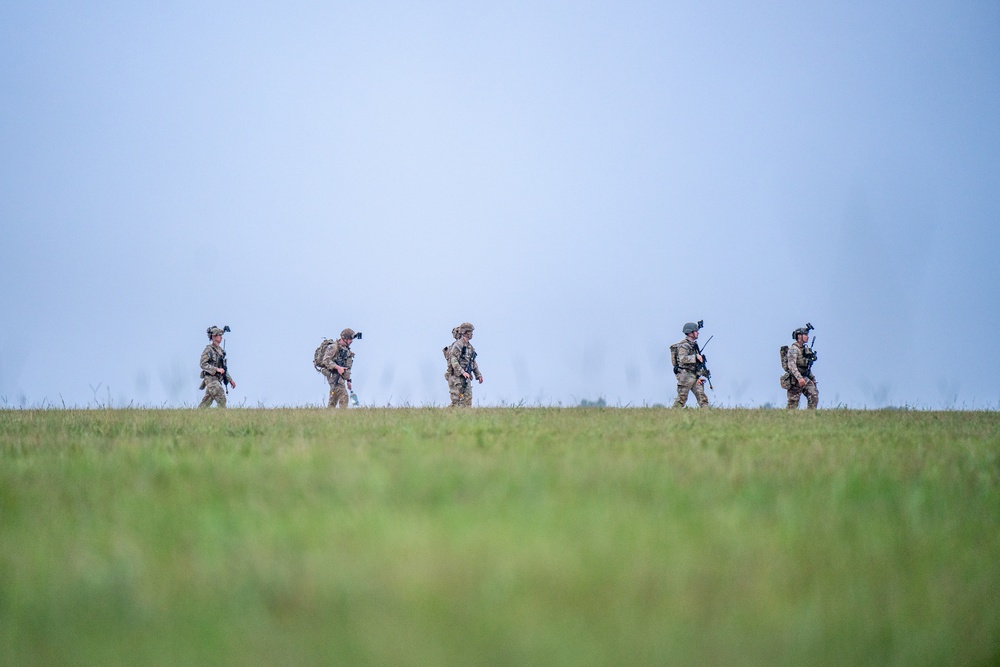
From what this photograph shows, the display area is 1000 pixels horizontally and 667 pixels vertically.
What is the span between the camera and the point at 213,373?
79.4ft

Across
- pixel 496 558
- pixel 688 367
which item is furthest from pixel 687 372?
pixel 496 558

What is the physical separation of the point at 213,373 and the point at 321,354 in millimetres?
3112

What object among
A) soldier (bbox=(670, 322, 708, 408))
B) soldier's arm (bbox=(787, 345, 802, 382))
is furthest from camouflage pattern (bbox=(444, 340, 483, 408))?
soldier's arm (bbox=(787, 345, 802, 382))

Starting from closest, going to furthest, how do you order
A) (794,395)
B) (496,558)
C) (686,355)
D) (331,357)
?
(496,558) < (686,355) < (794,395) < (331,357)

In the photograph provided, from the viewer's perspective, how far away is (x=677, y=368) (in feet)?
79.8

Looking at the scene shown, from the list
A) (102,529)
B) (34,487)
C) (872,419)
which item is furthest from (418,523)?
(872,419)

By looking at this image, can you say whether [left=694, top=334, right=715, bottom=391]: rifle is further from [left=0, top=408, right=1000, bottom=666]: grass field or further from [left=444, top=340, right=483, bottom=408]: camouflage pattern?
[left=0, top=408, right=1000, bottom=666]: grass field

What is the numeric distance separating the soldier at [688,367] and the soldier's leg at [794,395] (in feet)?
8.84

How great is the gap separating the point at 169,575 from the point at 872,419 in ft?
44.7

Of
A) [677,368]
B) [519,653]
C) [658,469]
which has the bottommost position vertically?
[519,653]

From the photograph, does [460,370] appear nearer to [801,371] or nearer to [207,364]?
[207,364]

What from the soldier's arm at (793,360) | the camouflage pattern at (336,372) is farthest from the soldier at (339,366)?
the soldier's arm at (793,360)

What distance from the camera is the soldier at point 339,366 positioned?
84.2 ft

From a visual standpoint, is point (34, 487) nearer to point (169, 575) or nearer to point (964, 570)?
point (169, 575)
